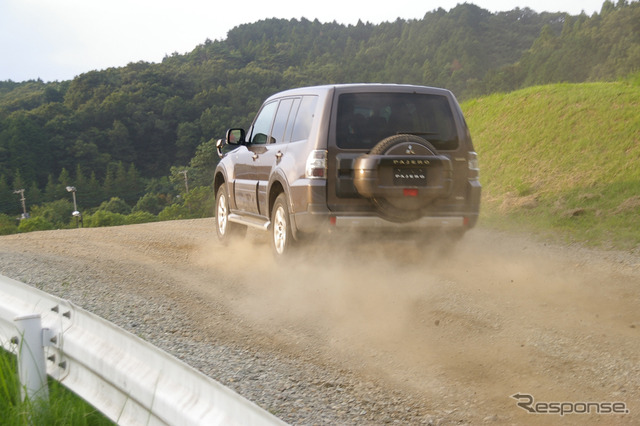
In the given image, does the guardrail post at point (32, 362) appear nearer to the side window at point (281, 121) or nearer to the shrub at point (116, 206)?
the side window at point (281, 121)

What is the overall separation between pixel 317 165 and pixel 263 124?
2425mm

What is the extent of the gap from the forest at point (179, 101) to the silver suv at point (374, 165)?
3229 inches

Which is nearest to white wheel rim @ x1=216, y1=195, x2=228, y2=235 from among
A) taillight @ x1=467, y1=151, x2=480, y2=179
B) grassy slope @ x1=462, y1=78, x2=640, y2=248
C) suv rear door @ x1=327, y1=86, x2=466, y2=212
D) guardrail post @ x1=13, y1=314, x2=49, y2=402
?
suv rear door @ x1=327, y1=86, x2=466, y2=212

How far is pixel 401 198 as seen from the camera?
23.6 feet

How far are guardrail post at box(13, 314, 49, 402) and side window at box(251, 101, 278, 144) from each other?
6107 mm

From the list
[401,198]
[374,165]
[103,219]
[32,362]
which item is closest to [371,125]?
[374,165]

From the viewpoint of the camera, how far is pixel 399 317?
5805 mm

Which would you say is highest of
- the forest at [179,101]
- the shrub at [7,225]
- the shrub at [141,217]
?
the forest at [179,101]

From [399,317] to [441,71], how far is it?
4146 inches

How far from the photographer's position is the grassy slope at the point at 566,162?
11.3 meters

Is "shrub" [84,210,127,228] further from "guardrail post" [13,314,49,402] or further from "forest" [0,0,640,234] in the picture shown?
"guardrail post" [13,314,49,402]

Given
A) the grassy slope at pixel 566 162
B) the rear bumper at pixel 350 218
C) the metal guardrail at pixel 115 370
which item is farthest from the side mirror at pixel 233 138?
the metal guardrail at pixel 115 370

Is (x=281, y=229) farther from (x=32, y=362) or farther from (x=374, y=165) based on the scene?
(x=32, y=362)

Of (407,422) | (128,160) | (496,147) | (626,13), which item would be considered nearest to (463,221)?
(407,422)
